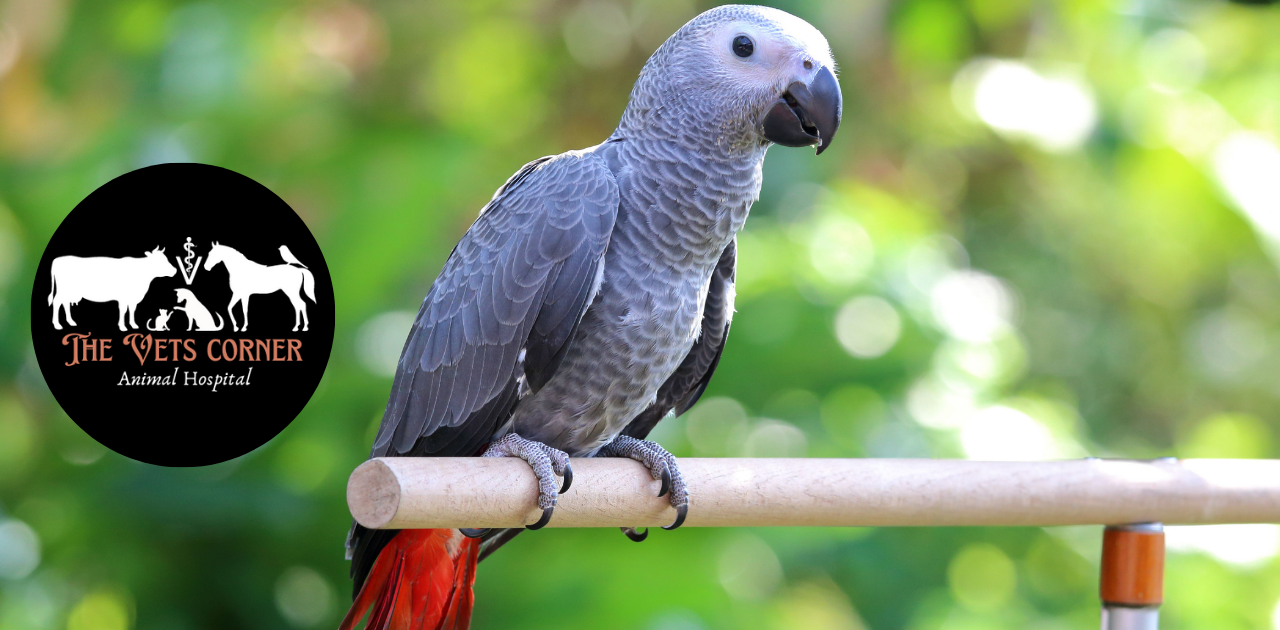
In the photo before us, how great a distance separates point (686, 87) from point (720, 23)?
7cm

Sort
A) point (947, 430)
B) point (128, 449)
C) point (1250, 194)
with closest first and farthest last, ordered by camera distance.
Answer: point (128, 449)
point (947, 430)
point (1250, 194)

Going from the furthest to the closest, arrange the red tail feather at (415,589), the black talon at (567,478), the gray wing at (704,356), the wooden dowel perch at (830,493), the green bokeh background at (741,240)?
the green bokeh background at (741,240), the gray wing at (704,356), the red tail feather at (415,589), the black talon at (567,478), the wooden dowel perch at (830,493)

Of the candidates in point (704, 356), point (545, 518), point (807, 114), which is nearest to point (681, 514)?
point (545, 518)

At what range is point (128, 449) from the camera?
0.88 metres

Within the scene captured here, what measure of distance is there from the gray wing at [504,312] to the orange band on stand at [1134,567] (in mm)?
676

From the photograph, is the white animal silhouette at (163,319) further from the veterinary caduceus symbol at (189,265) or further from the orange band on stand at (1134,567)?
the orange band on stand at (1134,567)

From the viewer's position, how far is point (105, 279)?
897mm

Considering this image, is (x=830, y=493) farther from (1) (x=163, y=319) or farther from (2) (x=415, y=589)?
(1) (x=163, y=319)

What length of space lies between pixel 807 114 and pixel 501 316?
36cm

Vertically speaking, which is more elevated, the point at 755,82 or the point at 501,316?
the point at 755,82

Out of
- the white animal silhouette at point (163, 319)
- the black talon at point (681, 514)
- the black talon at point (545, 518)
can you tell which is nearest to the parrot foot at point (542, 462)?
the black talon at point (545, 518)

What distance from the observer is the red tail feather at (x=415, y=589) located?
966mm

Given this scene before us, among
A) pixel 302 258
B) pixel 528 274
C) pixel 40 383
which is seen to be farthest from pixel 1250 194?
pixel 40 383

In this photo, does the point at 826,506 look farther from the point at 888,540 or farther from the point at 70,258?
the point at 888,540
